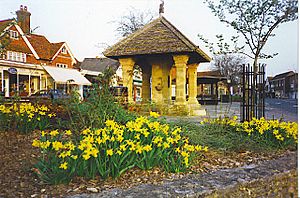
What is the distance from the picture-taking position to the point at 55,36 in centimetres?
252

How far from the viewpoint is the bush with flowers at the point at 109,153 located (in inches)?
76.2

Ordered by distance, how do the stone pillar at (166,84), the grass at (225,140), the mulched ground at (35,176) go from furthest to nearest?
1. the stone pillar at (166,84)
2. the grass at (225,140)
3. the mulched ground at (35,176)

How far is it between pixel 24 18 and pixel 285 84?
2.50 m

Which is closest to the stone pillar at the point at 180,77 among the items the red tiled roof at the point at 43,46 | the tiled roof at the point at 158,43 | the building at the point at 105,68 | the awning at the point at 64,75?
the tiled roof at the point at 158,43

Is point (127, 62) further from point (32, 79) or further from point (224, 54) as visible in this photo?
point (32, 79)

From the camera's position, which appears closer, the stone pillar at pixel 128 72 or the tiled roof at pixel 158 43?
the stone pillar at pixel 128 72

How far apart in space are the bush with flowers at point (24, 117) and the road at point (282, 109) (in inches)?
93.7

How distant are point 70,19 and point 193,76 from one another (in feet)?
6.19

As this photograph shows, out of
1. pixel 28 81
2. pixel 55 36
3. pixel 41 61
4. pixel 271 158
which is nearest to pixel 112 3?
pixel 55 36

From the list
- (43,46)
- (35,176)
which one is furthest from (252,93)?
(35,176)

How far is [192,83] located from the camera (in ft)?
12.5

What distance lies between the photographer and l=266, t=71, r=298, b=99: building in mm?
2670

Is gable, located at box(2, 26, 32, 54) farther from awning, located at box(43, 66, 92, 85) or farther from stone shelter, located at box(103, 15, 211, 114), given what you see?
stone shelter, located at box(103, 15, 211, 114)

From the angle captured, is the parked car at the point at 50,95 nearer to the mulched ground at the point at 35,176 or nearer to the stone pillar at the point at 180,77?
the mulched ground at the point at 35,176
